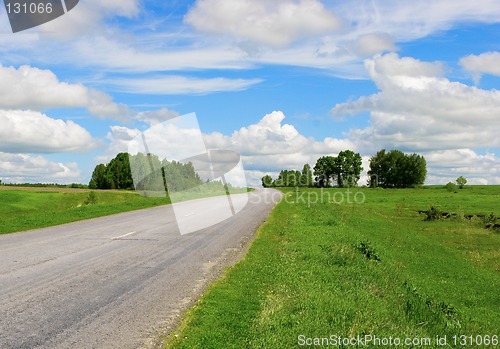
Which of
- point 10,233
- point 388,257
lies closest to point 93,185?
point 10,233

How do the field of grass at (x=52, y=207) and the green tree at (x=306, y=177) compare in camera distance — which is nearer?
the field of grass at (x=52, y=207)

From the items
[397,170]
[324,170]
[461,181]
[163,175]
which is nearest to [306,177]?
[324,170]

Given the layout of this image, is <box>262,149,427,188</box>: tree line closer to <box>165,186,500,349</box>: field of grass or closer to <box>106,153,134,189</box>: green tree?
<box>106,153,134,189</box>: green tree

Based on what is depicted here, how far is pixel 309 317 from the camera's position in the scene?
26.1ft

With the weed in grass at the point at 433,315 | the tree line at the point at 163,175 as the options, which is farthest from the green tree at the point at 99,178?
the weed in grass at the point at 433,315

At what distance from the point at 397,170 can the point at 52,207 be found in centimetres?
13046

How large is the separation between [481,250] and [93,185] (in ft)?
436

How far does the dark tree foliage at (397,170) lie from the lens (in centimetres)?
16038

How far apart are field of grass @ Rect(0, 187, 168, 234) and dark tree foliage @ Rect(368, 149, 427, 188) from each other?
11469 centimetres

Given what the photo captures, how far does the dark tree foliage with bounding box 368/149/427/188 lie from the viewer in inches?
6314

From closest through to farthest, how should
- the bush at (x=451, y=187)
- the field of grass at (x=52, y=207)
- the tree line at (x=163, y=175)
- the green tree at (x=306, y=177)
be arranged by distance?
the field of grass at (x=52, y=207) → the tree line at (x=163, y=175) → the bush at (x=451, y=187) → the green tree at (x=306, y=177)

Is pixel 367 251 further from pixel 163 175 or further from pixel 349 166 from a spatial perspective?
pixel 349 166

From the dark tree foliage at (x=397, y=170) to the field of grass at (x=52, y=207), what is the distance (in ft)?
376

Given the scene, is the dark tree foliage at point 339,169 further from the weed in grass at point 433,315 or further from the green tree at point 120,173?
the weed in grass at point 433,315
